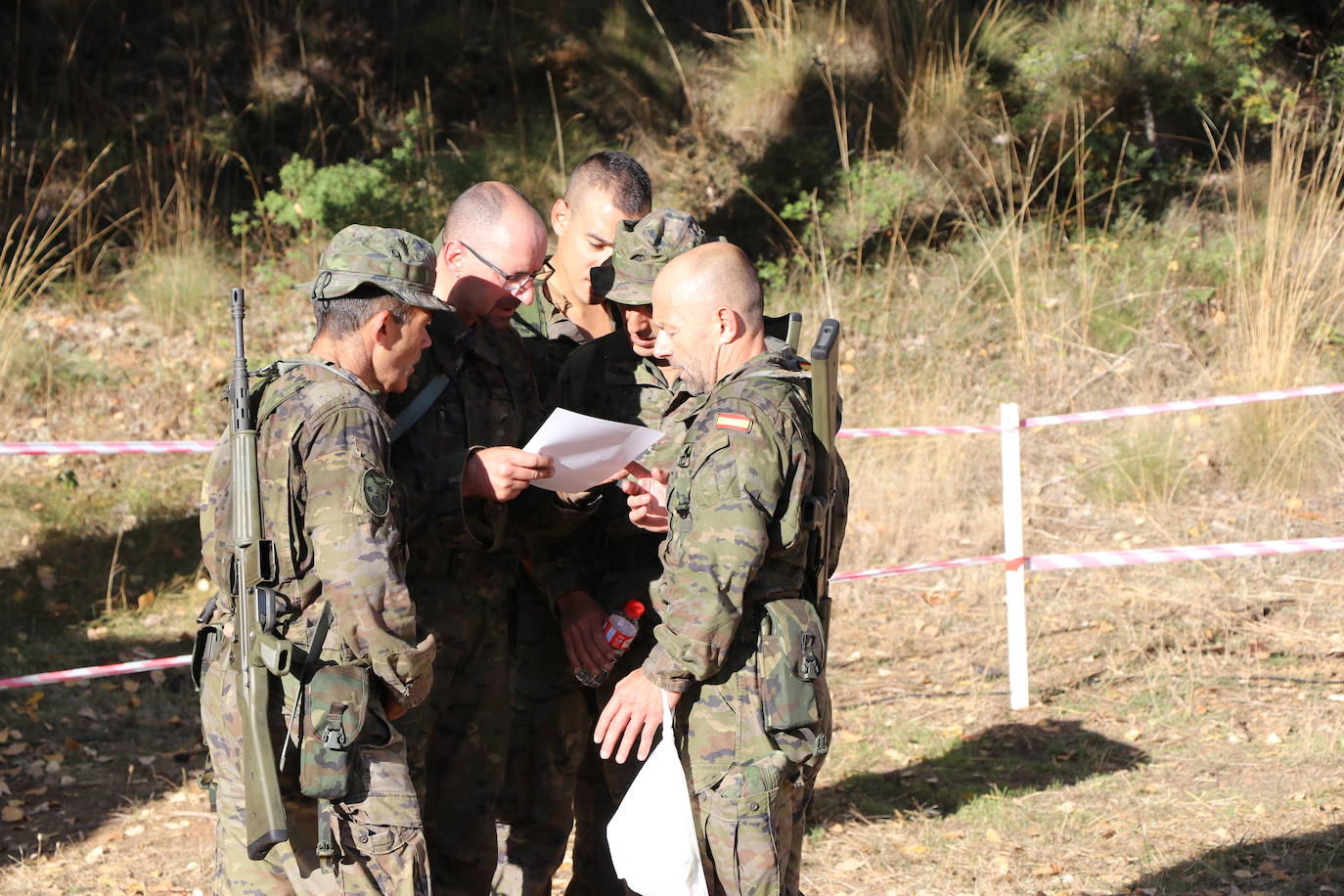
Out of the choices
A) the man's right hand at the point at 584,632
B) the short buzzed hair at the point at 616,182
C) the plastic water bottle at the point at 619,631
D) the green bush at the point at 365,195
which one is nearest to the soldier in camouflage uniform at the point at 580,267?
the short buzzed hair at the point at 616,182

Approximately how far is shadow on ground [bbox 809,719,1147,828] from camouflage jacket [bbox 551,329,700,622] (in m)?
1.85

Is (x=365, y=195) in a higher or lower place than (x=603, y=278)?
higher

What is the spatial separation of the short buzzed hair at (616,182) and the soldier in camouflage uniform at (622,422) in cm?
49

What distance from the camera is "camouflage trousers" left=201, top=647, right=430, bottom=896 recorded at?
2.52 metres

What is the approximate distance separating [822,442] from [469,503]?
917mm

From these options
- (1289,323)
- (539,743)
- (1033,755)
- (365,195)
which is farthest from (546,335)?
(365,195)

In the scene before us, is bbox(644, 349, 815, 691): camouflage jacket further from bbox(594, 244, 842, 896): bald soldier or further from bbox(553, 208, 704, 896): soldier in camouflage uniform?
bbox(553, 208, 704, 896): soldier in camouflage uniform

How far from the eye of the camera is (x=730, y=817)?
276cm

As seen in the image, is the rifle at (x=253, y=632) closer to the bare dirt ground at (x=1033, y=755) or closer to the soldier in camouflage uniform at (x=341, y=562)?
the soldier in camouflage uniform at (x=341, y=562)

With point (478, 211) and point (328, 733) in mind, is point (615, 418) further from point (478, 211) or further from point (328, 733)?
point (328, 733)

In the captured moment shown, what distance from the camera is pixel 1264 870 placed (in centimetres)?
420

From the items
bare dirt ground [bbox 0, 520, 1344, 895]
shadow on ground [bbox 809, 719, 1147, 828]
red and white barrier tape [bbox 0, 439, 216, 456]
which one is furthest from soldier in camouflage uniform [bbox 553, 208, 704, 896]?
red and white barrier tape [bbox 0, 439, 216, 456]

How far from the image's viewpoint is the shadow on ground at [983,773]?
4.87 m

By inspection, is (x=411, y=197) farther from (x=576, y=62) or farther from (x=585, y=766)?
(x=585, y=766)
